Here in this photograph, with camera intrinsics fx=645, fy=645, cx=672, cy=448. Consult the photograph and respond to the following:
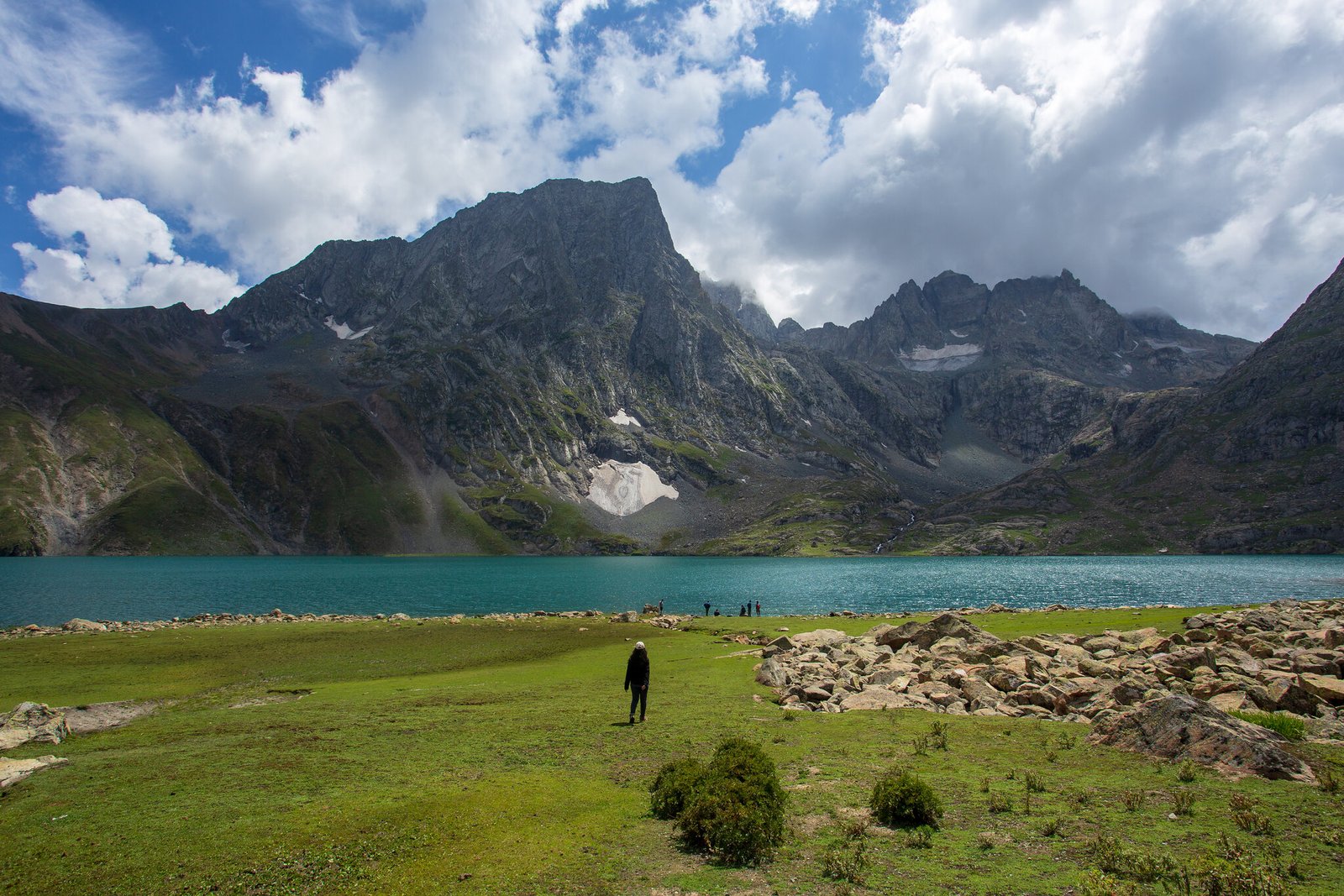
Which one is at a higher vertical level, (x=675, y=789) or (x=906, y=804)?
(x=906, y=804)

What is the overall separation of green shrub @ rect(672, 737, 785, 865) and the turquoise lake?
7698 cm

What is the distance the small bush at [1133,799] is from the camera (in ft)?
39.0

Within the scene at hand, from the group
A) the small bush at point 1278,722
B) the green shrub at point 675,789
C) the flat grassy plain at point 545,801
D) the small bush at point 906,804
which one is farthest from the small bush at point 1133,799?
the green shrub at point 675,789

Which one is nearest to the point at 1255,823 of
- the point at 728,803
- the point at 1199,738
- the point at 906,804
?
the point at 1199,738

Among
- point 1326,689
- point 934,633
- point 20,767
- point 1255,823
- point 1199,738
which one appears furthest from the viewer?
point 934,633

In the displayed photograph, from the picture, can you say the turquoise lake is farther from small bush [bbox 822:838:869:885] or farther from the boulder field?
small bush [bbox 822:838:869:885]

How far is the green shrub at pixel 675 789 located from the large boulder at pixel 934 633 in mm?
23944

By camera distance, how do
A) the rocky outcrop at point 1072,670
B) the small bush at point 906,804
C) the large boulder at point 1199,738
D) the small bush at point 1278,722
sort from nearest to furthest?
A: the small bush at point 906,804, the large boulder at point 1199,738, the small bush at point 1278,722, the rocky outcrop at point 1072,670

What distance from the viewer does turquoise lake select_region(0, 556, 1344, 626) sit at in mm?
87562

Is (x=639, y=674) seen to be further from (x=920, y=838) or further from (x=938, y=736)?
(x=920, y=838)

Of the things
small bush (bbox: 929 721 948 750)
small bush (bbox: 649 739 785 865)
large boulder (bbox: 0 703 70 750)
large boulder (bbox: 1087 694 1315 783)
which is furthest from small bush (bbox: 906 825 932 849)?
large boulder (bbox: 0 703 70 750)

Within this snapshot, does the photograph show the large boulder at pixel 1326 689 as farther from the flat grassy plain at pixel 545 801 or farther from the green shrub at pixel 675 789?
the green shrub at pixel 675 789

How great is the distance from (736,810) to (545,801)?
Result: 472 cm

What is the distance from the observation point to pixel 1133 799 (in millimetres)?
12062
